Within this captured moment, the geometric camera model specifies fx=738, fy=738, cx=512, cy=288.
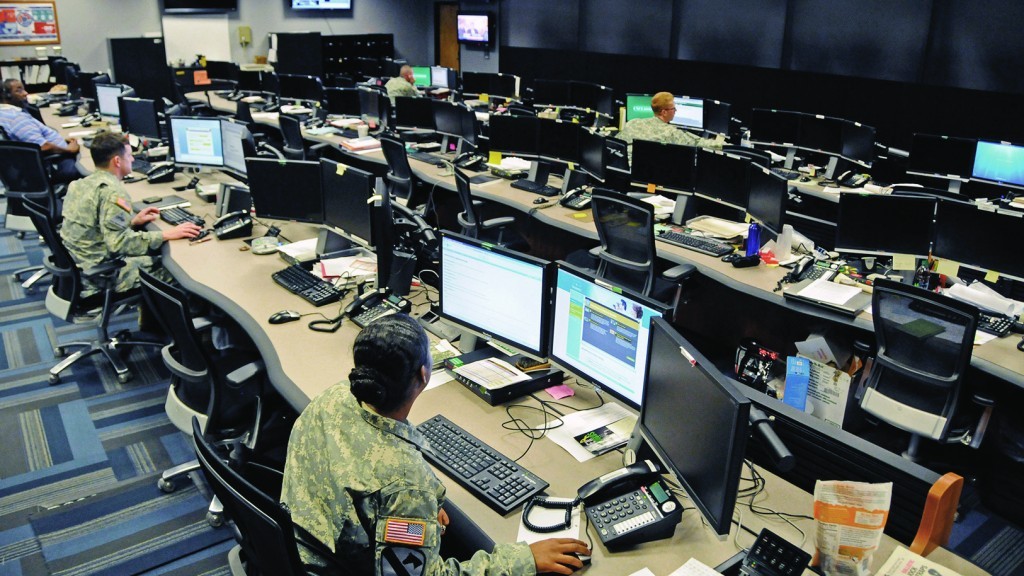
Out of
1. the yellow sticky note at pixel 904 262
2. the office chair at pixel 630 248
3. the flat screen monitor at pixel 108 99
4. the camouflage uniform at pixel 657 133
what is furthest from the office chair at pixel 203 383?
the flat screen monitor at pixel 108 99

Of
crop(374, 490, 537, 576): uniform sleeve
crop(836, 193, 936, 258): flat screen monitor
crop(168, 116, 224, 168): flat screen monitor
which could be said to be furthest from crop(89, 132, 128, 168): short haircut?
crop(836, 193, 936, 258): flat screen monitor

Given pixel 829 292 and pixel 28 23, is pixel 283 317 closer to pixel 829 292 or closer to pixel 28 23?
pixel 829 292

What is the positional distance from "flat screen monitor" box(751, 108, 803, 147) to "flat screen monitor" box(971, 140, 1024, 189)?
149 centimetres

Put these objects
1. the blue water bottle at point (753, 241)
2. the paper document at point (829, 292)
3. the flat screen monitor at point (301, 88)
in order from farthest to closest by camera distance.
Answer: the flat screen monitor at point (301, 88), the blue water bottle at point (753, 241), the paper document at point (829, 292)

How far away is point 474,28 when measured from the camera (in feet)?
44.9

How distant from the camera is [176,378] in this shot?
3.18 m

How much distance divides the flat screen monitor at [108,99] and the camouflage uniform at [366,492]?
7414mm

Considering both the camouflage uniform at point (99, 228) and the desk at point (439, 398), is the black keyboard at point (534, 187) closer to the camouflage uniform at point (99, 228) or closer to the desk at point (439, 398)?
the desk at point (439, 398)

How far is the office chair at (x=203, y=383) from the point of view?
107 inches

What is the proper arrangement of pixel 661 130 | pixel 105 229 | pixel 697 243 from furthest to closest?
pixel 661 130
pixel 697 243
pixel 105 229

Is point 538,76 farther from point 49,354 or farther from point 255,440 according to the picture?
point 255,440

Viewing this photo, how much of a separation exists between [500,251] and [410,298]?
3.02 feet

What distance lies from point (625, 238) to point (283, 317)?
1925 millimetres

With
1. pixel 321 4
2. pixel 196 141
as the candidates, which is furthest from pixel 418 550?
pixel 321 4
